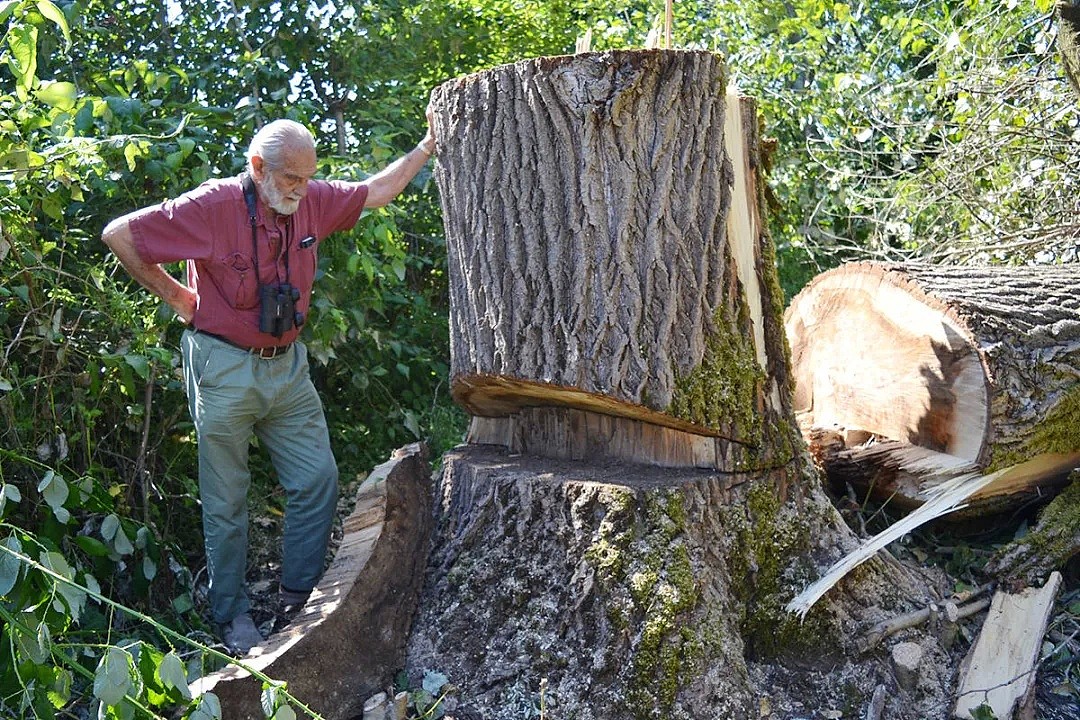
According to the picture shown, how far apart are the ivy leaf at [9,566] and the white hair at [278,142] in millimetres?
1339

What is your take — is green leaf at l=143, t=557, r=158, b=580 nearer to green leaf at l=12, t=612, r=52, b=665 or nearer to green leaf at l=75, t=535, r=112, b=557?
green leaf at l=75, t=535, r=112, b=557

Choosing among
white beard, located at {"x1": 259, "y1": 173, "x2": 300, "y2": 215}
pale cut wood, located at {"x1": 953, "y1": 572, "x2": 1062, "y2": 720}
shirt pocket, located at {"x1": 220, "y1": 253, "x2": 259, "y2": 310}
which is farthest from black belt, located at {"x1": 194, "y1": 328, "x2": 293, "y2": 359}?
pale cut wood, located at {"x1": 953, "y1": 572, "x2": 1062, "y2": 720}

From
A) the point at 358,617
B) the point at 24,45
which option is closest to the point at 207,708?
the point at 358,617

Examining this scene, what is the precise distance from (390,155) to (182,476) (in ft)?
5.21

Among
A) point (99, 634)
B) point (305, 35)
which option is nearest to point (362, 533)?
point (99, 634)

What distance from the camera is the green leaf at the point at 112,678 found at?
7.33 feet

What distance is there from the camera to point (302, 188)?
339 cm

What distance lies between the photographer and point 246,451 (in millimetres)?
3592

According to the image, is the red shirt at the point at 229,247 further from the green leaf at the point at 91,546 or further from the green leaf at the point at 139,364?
the green leaf at the point at 91,546

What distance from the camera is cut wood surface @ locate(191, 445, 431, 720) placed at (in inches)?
115

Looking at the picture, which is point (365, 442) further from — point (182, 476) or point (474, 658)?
point (474, 658)

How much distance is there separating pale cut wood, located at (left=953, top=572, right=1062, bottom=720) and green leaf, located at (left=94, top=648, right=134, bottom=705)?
7.31 feet

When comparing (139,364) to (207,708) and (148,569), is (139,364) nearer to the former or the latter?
(148,569)

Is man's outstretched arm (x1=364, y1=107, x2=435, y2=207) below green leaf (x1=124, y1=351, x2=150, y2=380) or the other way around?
the other way around
